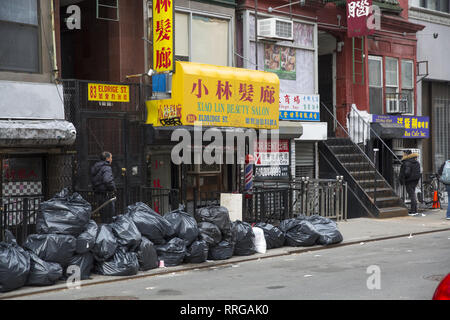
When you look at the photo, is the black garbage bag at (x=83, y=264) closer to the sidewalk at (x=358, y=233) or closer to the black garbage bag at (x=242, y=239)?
the sidewalk at (x=358, y=233)

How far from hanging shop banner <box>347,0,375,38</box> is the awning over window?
32.1 feet

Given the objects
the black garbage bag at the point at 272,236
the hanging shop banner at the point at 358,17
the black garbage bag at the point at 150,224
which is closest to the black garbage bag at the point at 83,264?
the black garbage bag at the point at 150,224

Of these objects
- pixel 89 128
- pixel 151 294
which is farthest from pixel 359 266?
pixel 89 128

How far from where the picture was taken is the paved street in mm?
8305

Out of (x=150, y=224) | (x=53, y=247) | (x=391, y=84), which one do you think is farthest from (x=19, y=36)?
(x=391, y=84)

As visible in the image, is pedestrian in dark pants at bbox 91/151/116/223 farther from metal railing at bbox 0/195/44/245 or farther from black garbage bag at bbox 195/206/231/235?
black garbage bag at bbox 195/206/231/235

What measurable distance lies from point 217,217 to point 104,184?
2384 mm

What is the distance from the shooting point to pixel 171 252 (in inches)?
419

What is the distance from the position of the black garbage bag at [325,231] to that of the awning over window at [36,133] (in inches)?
201

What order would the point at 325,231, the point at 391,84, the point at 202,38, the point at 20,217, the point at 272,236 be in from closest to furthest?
the point at 20,217, the point at 272,236, the point at 325,231, the point at 202,38, the point at 391,84

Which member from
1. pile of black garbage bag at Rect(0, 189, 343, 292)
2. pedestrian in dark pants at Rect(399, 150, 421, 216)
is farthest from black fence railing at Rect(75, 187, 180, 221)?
pedestrian in dark pants at Rect(399, 150, 421, 216)

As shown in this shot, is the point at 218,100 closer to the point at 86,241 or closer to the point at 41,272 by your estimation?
the point at 86,241

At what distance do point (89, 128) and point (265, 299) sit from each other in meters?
6.54

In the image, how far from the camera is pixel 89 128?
13117mm
